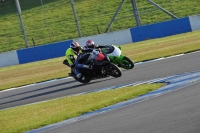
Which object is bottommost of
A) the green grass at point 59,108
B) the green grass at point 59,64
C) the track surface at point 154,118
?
the green grass at point 59,64

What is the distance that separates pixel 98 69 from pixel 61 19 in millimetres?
21748

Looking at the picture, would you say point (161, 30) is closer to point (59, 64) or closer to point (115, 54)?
point (59, 64)

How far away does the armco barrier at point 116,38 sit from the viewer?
3059 centimetres

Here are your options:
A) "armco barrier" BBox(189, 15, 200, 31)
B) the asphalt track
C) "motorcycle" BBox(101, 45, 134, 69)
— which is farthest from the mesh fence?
the asphalt track

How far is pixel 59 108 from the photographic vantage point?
1288cm

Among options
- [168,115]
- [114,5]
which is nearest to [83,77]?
[168,115]

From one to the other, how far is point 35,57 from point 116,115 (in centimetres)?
2101

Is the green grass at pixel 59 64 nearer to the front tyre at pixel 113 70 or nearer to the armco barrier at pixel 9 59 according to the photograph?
the armco barrier at pixel 9 59

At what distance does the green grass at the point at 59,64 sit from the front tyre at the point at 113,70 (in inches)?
188

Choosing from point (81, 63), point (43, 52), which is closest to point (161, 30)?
point (43, 52)

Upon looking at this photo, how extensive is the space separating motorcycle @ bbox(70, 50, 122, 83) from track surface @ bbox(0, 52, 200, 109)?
0.18 meters

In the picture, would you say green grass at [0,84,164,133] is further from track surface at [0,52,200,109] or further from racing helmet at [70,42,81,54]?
racing helmet at [70,42,81,54]

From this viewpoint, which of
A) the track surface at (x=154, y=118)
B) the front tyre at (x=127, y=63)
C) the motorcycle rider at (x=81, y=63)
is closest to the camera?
the track surface at (x=154, y=118)

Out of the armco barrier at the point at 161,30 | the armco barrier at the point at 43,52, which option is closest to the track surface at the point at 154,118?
the armco barrier at the point at 43,52
